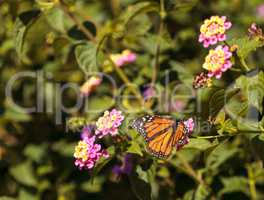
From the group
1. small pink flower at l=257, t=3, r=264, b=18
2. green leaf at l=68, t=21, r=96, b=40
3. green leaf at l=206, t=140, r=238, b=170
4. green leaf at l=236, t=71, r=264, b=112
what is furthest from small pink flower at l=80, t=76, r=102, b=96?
small pink flower at l=257, t=3, r=264, b=18

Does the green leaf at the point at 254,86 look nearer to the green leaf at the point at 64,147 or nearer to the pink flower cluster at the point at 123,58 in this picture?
the pink flower cluster at the point at 123,58

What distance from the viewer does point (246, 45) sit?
149 cm

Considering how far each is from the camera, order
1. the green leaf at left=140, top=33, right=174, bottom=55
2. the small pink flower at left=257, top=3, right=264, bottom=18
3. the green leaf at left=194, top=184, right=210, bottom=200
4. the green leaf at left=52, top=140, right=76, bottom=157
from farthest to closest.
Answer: the small pink flower at left=257, top=3, right=264, bottom=18 → the green leaf at left=52, top=140, right=76, bottom=157 → the green leaf at left=140, top=33, right=174, bottom=55 → the green leaf at left=194, top=184, right=210, bottom=200

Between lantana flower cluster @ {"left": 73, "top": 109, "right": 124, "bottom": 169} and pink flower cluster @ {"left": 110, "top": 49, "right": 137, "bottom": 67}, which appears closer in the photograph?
lantana flower cluster @ {"left": 73, "top": 109, "right": 124, "bottom": 169}

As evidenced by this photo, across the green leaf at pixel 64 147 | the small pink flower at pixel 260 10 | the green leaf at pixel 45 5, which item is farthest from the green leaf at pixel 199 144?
the small pink flower at pixel 260 10

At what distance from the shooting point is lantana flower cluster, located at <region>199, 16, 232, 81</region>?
1.49m

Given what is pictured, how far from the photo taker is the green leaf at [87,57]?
75.8 inches

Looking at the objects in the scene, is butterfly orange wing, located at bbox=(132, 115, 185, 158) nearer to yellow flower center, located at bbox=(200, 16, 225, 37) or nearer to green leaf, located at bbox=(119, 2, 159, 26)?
yellow flower center, located at bbox=(200, 16, 225, 37)

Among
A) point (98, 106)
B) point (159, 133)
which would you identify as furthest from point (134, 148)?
point (98, 106)

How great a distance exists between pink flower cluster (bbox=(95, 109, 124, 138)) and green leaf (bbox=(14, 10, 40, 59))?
0.47 meters

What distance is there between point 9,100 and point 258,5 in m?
1.44

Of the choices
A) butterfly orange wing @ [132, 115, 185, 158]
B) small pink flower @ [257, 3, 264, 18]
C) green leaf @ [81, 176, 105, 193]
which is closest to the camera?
butterfly orange wing @ [132, 115, 185, 158]

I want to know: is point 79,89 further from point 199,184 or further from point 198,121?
point 198,121

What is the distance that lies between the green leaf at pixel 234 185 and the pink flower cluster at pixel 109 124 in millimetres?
558
